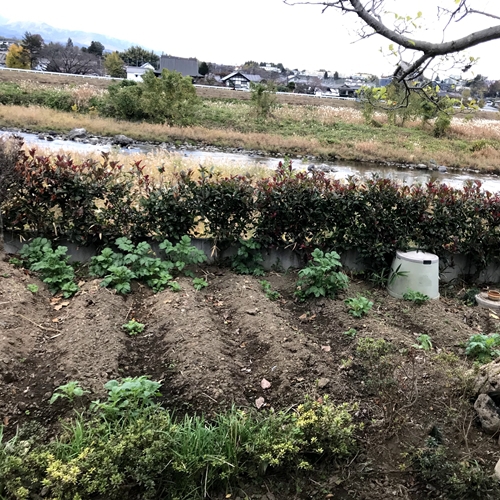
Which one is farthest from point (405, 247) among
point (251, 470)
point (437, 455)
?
point (251, 470)

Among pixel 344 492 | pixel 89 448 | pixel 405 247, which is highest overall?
pixel 405 247

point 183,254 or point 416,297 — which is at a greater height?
point 183,254

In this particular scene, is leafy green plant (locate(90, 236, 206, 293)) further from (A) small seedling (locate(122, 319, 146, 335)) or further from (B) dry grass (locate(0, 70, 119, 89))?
(B) dry grass (locate(0, 70, 119, 89))

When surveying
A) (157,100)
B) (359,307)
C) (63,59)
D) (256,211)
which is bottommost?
(359,307)

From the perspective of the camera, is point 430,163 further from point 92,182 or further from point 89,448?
point 89,448

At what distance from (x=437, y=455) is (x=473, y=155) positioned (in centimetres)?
2946

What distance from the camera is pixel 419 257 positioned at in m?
5.32

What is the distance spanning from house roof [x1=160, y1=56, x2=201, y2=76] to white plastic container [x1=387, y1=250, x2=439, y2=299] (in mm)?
66031

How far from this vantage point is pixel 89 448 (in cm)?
238

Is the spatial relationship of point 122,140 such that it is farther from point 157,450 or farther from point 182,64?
point 182,64

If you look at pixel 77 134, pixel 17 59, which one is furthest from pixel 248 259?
pixel 17 59

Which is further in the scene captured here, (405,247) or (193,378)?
(405,247)

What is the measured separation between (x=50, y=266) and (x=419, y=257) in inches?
164

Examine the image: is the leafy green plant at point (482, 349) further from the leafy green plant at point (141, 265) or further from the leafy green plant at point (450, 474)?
the leafy green plant at point (141, 265)
